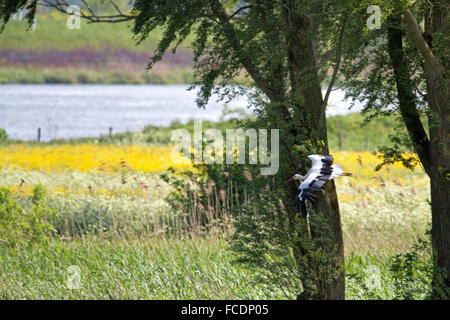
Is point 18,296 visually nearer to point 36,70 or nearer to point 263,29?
point 263,29

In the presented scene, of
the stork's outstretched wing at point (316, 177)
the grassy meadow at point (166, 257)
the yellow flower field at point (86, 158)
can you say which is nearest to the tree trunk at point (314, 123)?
the grassy meadow at point (166, 257)

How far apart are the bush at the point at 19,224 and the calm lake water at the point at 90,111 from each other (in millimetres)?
13849

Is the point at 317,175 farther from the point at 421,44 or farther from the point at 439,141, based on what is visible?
the point at 421,44

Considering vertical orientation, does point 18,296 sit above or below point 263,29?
below

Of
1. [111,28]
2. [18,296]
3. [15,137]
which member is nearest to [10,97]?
[15,137]

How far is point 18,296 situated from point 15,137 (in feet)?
58.9

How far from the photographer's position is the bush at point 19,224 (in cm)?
861

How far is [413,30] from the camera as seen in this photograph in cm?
596

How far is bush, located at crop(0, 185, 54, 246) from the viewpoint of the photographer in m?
8.61

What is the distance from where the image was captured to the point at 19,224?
873 cm

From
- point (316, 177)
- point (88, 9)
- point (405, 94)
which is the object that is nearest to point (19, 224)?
point (88, 9)

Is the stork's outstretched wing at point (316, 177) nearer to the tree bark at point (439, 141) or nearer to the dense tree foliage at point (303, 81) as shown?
the dense tree foliage at point (303, 81)

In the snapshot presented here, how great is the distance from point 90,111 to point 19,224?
33.8 metres

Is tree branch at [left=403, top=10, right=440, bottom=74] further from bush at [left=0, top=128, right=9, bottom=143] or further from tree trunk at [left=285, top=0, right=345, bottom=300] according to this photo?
bush at [left=0, top=128, right=9, bottom=143]
